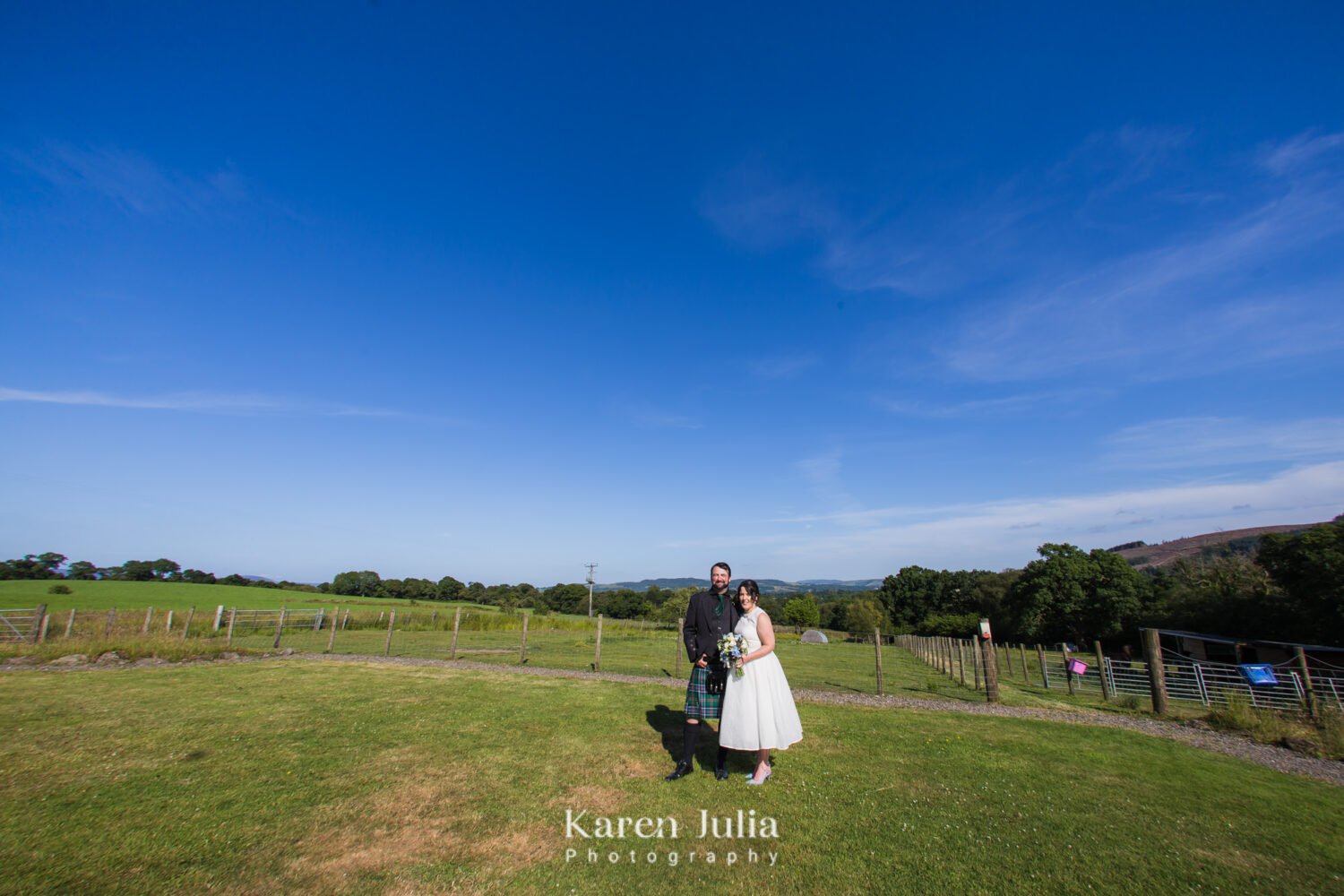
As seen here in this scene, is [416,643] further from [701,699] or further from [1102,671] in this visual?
[1102,671]

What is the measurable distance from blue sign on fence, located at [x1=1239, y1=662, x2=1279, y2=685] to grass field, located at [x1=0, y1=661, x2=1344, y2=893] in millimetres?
9031

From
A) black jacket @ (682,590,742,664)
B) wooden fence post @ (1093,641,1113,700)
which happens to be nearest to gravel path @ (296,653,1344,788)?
wooden fence post @ (1093,641,1113,700)

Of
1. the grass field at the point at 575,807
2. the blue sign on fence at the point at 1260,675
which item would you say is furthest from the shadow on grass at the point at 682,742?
the blue sign on fence at the point at 1260,675

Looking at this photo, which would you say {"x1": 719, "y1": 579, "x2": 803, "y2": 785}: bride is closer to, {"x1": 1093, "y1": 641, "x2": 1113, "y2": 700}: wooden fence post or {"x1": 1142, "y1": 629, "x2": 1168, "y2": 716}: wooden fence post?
{"x1": 1142, "y1": 629, "x2": 1168, "y2": 716}: wooden fence post

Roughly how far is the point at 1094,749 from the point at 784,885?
7.37 m

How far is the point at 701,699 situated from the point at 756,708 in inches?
30.2

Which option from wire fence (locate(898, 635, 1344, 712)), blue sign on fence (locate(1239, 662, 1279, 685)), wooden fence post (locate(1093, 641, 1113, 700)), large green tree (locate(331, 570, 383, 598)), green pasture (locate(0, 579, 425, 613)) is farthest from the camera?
large green tree (locate(331, 570, 383, 598))

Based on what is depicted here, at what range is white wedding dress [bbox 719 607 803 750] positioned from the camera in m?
5.94

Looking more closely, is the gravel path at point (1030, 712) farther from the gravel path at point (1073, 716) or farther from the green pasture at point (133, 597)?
the green pasture at point (133, 597)

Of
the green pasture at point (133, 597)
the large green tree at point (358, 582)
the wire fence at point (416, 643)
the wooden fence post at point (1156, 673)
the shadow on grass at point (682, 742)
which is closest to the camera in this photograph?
the shadow on grass at point (682, 742)

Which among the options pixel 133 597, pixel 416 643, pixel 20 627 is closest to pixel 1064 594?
pixel 416 643

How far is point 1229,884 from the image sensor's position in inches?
163

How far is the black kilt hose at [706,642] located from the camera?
6383 mm

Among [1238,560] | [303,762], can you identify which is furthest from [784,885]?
[1238,560]
